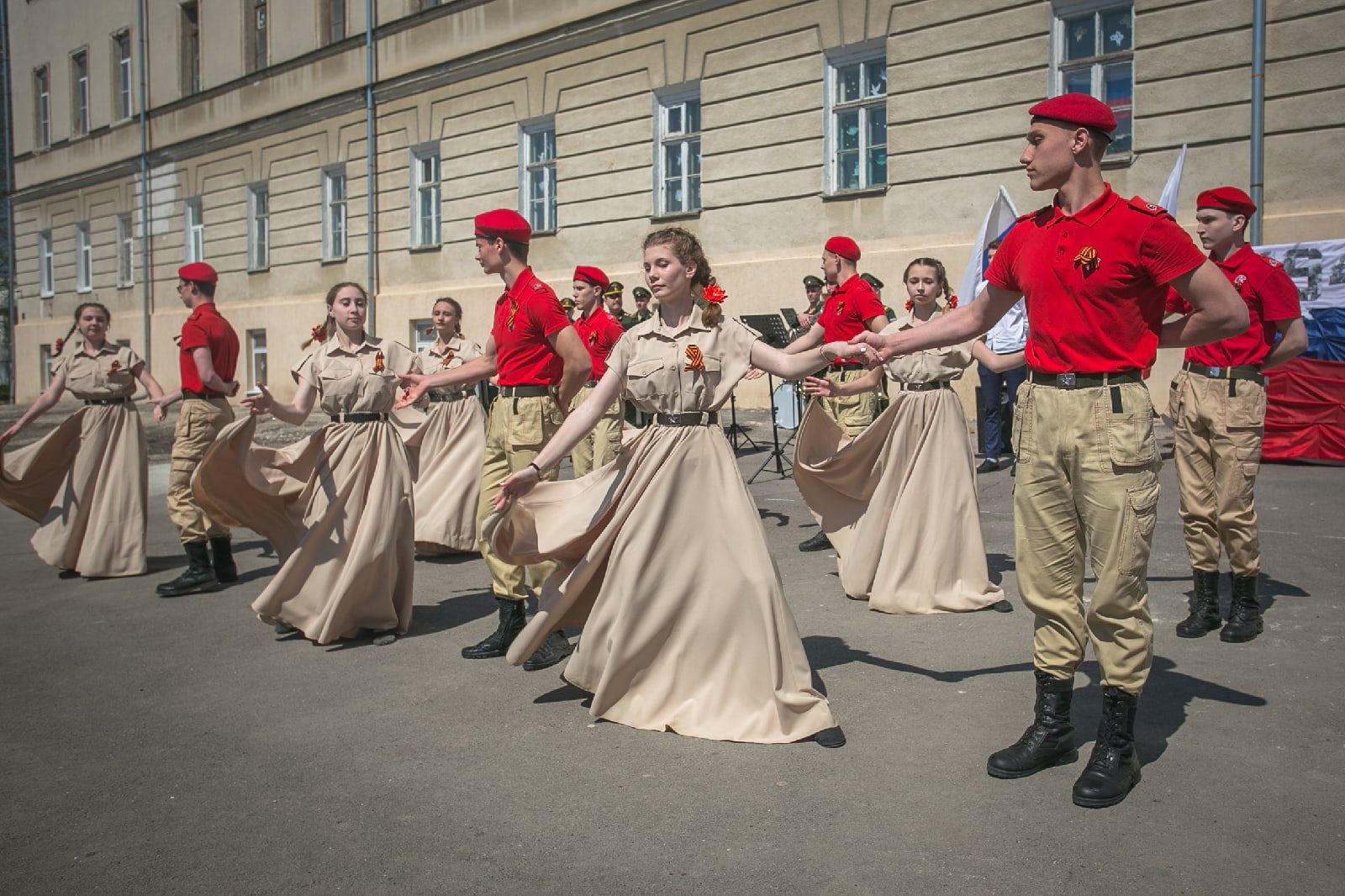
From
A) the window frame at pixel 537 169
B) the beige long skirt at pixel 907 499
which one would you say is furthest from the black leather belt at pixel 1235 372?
the window frame at pixel 537 169

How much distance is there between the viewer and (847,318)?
8312mm

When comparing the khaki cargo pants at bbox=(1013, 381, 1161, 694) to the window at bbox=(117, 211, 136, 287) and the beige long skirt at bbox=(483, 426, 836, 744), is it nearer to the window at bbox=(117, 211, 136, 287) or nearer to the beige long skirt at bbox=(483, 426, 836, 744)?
the beige long skirt at bbox=(483, 426, 836, 744)

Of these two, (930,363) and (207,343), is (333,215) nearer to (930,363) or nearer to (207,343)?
(207,343)

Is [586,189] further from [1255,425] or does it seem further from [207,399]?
[1255,425]

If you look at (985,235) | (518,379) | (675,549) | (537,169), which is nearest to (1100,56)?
(985,235)

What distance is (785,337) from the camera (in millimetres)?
12477

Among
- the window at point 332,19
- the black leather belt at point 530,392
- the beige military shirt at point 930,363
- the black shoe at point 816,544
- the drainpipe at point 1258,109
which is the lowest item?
the black shoe at point 816,544

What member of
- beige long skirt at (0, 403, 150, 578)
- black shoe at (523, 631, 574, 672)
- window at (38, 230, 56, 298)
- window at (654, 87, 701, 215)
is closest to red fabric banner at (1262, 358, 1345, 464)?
black shoe at (523, 631, 574, 672)

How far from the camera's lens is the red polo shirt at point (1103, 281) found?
13.3 feet

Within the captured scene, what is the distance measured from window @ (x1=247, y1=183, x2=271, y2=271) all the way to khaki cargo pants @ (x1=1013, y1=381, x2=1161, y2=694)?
1197 inches

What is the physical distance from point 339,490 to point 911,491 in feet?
11.2

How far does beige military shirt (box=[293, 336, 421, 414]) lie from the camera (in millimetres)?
6949

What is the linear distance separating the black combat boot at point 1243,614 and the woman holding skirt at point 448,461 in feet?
18.1

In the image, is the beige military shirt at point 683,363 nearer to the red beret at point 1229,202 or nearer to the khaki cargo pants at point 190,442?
the red beret at point 1229,202
